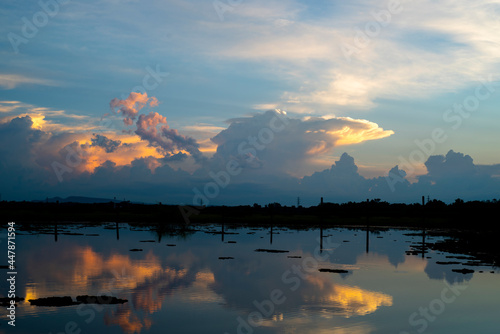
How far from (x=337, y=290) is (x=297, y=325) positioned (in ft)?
24.2

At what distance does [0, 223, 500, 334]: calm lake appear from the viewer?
1633 cm

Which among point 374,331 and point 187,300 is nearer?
point 374,331

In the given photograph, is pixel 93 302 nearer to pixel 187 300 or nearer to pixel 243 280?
pixel 187 300

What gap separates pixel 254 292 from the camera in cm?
2259

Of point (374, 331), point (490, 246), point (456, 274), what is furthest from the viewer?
point (490, 246)

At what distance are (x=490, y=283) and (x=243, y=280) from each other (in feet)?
48.7

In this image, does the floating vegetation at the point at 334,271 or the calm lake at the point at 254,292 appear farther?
the floating vegetation at the point at 334,271

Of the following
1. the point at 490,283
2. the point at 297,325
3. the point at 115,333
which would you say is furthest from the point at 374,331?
the point at 490,283

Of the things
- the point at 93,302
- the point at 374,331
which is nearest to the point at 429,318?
the point at 374,331

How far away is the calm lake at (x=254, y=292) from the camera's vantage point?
16328 mm

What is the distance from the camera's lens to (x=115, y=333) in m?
14.9

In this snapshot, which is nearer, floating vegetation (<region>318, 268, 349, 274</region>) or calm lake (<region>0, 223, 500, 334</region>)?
calm lake (<region>0, 223, 500, 334</region>)

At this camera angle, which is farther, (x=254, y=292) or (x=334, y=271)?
(x=334, y=271)

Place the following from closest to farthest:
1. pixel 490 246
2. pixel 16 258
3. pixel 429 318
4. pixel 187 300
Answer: pixel 429 318
pixel 187 300
pixel 16 258
pixel 490 246
